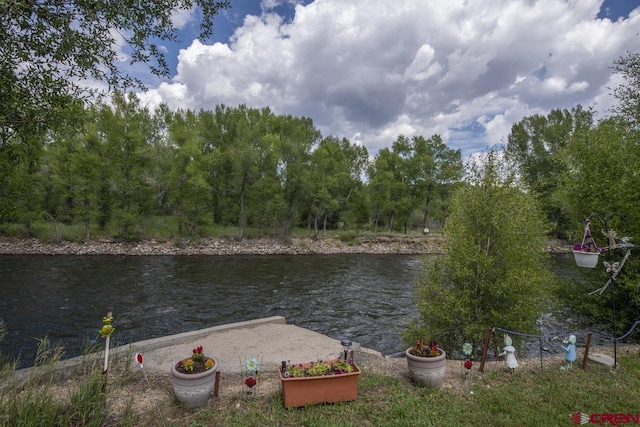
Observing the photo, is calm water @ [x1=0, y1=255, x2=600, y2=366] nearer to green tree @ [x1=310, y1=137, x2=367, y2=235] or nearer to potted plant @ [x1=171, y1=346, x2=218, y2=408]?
potted plant @ [x1=171, y1=346, x2=218, y2=408]

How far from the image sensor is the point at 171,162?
1181 inches

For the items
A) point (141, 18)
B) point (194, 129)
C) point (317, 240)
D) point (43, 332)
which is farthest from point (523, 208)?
point (194, 129)

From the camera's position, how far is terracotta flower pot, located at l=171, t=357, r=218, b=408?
4.25 meters

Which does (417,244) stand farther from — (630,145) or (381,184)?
(630,145)

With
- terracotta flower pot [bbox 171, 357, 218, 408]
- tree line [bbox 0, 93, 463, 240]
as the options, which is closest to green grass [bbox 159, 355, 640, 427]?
terracotta flower pot [bbox 171, 357, 218, 408]

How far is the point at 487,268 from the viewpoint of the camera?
7.12m

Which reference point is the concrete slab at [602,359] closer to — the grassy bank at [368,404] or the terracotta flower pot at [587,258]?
the grassy bank at [368,404]

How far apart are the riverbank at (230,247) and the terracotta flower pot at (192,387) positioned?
18279mm

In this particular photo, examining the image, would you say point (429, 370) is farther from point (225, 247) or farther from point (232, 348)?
point (225, 247)

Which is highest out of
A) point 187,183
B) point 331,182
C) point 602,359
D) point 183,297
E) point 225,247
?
point 331,182

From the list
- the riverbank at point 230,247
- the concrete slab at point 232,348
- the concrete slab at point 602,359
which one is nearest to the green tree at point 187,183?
the riverbank at point 230,247

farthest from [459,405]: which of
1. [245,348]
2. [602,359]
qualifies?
[245,348]

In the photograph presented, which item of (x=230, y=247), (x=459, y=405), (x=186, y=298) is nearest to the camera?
(x=459, y=405)

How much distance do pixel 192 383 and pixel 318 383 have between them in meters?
1.60
